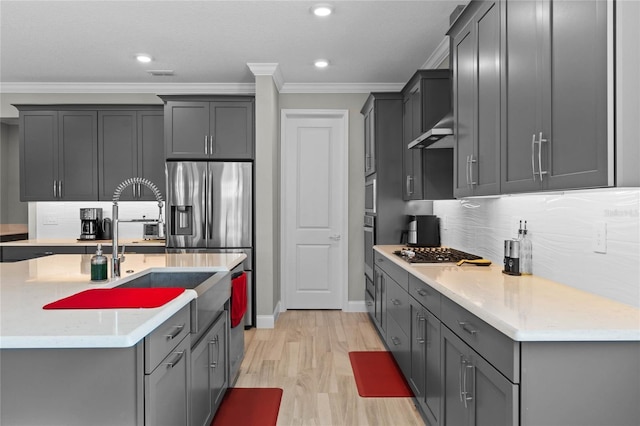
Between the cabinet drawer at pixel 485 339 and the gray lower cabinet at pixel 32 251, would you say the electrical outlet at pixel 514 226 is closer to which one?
the cabinet drawer at pixel 485 339

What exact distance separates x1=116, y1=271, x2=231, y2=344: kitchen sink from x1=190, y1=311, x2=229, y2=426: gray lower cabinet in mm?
76

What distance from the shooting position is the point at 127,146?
16.8 ft

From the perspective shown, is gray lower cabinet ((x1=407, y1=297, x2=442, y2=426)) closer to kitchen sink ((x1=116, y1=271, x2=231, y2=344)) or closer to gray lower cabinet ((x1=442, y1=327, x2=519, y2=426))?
gray lower cabinet ((x1=442, y1=327, x2=519, y2=426))

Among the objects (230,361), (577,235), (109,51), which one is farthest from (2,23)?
(577,235)

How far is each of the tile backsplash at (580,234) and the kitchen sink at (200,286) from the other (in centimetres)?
171

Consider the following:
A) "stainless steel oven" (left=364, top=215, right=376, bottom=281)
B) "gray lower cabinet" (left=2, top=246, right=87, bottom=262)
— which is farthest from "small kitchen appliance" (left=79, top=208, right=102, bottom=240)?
"stainless steel oven" (left=364, top=215, right=376, bottom=281)

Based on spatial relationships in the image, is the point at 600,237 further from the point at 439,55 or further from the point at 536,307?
the point at 439,55

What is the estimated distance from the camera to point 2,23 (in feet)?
11.8

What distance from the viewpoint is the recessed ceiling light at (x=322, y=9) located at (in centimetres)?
322

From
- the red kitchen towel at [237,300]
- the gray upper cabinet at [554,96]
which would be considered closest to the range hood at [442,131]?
the gray upper cabinet at [554,96]

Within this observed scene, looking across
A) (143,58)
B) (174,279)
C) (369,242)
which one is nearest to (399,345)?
(174,279)

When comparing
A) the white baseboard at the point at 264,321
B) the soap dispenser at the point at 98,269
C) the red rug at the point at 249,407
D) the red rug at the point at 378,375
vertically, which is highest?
the soap dispenser at the point at 98,269

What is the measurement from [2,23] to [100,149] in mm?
1747

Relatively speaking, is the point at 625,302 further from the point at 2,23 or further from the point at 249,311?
the point at 2,23
